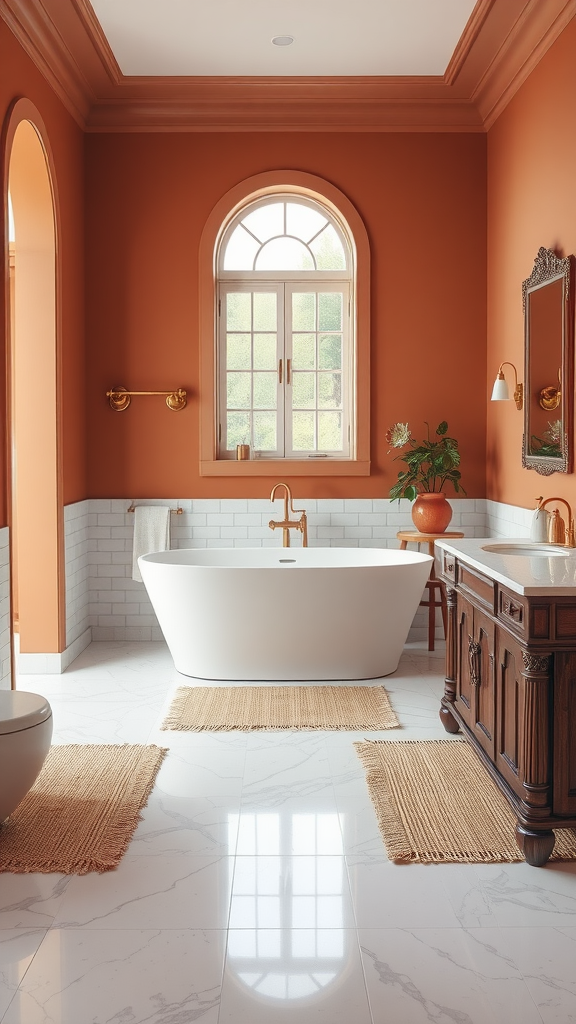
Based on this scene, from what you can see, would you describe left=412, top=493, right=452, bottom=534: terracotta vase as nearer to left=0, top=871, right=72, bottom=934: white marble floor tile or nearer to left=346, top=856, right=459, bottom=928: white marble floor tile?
left=346, top=856, right=459, bottom=928: white marble floor tile

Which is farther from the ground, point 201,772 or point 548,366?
point 548,366

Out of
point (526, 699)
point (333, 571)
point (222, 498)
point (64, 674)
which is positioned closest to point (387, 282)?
point (222, 498)

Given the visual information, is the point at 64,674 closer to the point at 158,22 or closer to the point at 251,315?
the point at 251,315

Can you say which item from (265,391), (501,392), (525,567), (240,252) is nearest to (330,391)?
(265,391)

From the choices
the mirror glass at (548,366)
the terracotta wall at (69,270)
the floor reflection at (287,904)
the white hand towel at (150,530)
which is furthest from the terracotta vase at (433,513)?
the floor reflection at (287,904)

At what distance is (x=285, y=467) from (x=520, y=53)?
2.64 m

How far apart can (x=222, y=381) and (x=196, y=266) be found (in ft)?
2.40

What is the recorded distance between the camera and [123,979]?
84.7 inches

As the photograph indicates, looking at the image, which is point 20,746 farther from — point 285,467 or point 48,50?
point 48,50

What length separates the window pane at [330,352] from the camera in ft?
19.7

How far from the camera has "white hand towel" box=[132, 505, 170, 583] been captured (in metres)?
5.80

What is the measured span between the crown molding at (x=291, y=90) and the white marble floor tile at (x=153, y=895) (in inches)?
147

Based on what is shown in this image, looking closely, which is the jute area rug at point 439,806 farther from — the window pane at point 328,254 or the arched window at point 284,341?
the window pane at point 328,254

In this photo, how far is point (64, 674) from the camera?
515 centimetres
